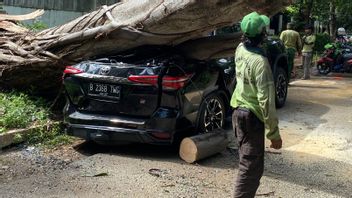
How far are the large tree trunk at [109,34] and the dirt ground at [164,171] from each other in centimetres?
138

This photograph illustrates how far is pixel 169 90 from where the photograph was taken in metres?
6.35

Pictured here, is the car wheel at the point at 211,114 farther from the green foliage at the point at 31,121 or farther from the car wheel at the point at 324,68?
the car wheel at the point at 324,68

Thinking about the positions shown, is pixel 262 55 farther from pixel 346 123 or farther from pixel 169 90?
pixel 346 123

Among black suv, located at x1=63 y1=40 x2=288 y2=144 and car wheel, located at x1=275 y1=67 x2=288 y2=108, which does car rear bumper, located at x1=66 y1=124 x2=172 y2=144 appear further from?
car wheel, located at x1=275 y1=67 x2=288 y2=108

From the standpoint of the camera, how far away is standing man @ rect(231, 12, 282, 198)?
14.7 feet

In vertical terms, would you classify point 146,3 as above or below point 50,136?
above

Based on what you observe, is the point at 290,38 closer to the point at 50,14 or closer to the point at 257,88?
the point at 50,14

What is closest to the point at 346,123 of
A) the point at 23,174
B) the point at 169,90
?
the point at 169,90

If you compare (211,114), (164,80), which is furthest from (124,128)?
(211,114)

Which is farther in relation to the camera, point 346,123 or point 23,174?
point 346,123

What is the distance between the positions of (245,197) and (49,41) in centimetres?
448

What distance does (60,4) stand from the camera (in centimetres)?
1552

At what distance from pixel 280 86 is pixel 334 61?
7808 mm

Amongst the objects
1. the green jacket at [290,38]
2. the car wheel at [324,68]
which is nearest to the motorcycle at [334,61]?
the car wheel at [324,68]
